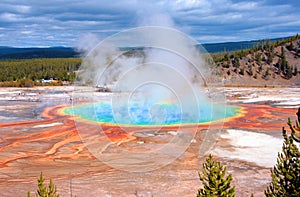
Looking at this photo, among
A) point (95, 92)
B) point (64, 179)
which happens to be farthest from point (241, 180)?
point (95, 92)

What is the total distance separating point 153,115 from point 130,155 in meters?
8.48

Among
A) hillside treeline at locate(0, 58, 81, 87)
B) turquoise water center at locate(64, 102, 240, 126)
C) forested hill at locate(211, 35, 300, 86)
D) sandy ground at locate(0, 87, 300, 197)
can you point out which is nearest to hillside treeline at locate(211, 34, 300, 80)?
forested hill at locate(211, 35, 300, 86)

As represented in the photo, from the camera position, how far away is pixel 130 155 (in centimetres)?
1370

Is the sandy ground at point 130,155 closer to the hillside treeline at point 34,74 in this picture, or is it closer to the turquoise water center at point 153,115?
the turquoise water center at point 153,115

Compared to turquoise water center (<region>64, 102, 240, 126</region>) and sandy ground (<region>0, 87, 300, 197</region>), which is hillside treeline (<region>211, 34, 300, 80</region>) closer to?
turquoise water center (<region>64, 102, 240, 126</region>)

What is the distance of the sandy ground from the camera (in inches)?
422

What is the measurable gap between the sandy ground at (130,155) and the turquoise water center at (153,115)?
1.19 meters

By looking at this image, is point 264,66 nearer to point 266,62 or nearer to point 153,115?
point 266,62

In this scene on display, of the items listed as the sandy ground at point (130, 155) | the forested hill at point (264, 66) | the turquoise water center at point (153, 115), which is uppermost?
the forested hill at point (264, 66)

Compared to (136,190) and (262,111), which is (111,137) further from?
(262,111)

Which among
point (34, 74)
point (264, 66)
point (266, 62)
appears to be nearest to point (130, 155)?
point (264, 66)

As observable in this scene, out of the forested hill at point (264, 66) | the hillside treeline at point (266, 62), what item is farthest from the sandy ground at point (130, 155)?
the hillside treeline at point (266, 62)

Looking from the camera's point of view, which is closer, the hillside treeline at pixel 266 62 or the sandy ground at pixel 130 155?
the sandy ground at pixel 130 155

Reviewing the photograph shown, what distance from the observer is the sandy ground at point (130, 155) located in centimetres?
1073
